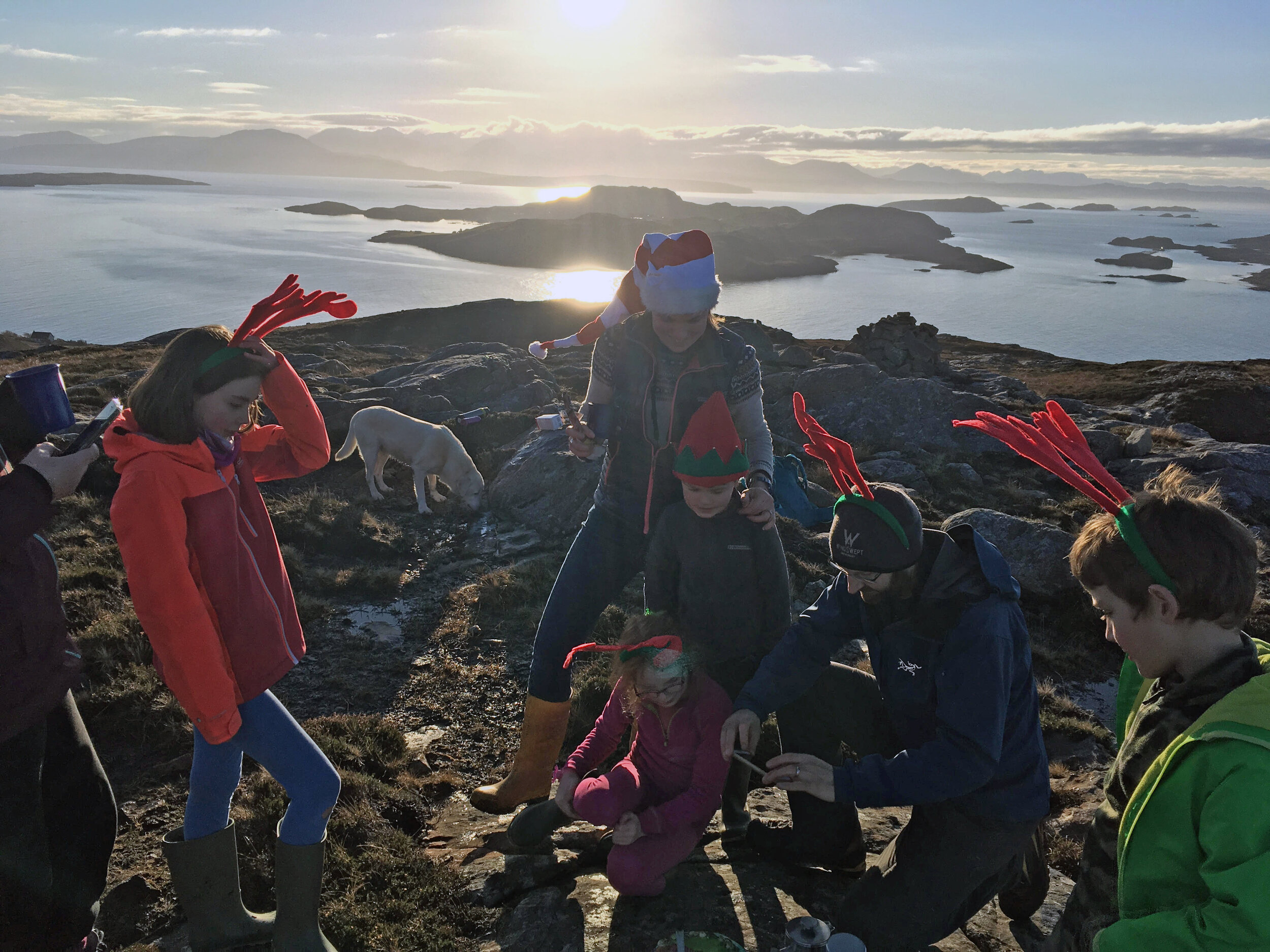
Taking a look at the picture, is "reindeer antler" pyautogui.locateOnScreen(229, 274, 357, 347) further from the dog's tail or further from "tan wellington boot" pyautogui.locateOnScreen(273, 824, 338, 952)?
the dog's tail

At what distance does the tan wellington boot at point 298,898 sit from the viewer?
9.30 ft

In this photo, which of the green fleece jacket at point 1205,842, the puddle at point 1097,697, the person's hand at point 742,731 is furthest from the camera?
the puddle at point 1097,697

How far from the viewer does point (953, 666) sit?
2703 mm

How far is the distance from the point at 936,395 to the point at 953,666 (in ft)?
45.7

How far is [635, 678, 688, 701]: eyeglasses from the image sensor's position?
10.8 feet

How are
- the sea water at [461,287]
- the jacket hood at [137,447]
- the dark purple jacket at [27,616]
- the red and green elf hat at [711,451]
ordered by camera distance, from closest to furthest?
1. the dark purple jacket at [27,616]
2. the jacket hood at [137,447]
3. the red and green elf hat at [711,451]
4. the sea water at [461,287]

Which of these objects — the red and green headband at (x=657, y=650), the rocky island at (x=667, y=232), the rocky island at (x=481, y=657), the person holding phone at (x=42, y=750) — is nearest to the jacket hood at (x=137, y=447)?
the person holding phone at (x=42, y=750)

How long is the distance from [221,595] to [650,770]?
6.58ft

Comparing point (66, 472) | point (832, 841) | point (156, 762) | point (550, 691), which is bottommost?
point (156, 762)

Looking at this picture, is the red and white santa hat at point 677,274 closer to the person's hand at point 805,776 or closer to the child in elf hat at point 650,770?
the child in elf hat at point 650,770

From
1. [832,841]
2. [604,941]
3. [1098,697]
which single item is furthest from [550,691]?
[1098,697]

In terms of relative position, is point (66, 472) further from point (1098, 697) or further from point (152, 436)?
point (1098, 697)

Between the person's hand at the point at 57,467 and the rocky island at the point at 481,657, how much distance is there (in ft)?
6.81

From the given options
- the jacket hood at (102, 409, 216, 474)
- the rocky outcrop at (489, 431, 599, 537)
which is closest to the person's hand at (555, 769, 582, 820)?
the jacket hood at (102, 409, 216, 474)
